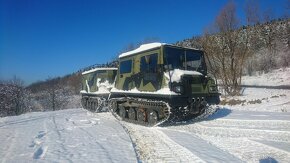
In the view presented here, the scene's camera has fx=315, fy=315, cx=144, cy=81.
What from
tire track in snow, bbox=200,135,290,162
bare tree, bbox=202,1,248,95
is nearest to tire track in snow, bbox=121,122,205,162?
tire track in snow, bbox=200,135,290,162

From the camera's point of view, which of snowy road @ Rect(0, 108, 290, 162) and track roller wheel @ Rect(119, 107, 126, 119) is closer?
snowy road @ Rect(0, 108, 290, 162)

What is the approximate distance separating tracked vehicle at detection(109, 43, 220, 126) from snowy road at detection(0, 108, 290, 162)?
713 millimetres

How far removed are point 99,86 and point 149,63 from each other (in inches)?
293

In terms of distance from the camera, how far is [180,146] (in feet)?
25.5

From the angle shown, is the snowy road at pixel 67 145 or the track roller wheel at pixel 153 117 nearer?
the snowy road at pixel 67 145

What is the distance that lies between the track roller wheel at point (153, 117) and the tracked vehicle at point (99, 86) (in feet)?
20.9

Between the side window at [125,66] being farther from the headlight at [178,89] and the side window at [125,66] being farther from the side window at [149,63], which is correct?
the headlight at [178,89]

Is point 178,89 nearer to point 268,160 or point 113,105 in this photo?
point 268,160

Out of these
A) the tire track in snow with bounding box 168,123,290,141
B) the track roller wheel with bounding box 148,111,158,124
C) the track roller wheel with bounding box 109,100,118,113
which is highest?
the track roller wheel with bounding box 109,100,118,113

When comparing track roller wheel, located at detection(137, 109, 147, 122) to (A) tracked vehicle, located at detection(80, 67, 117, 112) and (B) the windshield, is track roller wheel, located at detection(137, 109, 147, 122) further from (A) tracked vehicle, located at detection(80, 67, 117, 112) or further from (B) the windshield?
(A) tracked vehicle, located at detection(80, 67, 117, 112)

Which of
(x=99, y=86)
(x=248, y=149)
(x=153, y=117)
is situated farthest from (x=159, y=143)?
(x=99, y=86)

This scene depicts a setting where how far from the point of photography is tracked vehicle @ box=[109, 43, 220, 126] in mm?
10773

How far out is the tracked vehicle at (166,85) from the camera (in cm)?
1077

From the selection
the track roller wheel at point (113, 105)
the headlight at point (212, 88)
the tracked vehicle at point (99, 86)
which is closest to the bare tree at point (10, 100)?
the tracked vehicle at point (99, 86)
